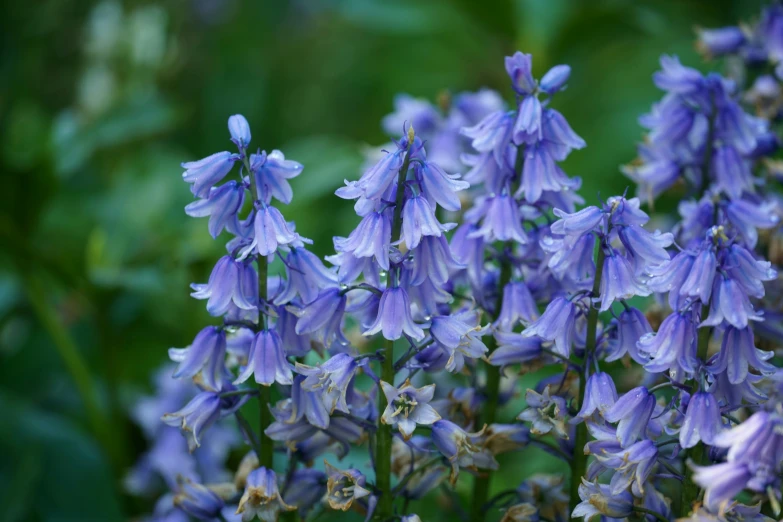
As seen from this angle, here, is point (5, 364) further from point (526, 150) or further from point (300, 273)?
point (526, 150)

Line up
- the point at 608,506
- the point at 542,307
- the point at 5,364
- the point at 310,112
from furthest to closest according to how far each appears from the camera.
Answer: the point at 310,112
the point at 5,364
the point at 542,307
the point at 608,506

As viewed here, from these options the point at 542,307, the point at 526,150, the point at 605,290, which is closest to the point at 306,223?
the point at 542,307

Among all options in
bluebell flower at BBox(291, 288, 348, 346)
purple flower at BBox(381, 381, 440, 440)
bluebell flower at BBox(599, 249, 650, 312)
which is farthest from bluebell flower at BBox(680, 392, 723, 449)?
bluebell flower at BBox(291, 288, 348, 346)

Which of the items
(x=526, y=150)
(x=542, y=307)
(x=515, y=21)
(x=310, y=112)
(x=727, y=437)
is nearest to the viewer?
(x=727, y=437)

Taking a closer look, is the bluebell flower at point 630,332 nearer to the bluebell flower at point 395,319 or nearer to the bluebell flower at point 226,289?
the bluebell flower at point 395,319

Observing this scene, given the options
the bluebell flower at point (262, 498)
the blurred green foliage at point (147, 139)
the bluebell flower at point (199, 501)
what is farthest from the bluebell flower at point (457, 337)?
the blurred green foliage at point (147, 139)

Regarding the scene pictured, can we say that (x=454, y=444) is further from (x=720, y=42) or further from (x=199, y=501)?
(x=720, y=42)
